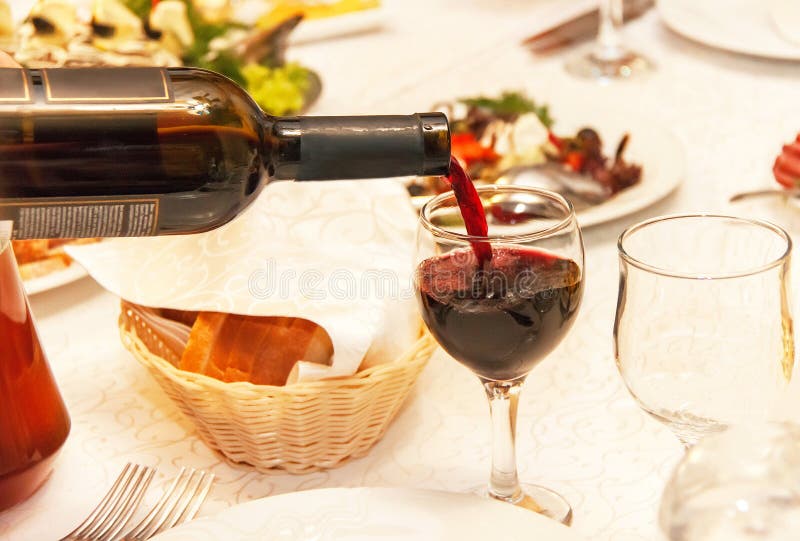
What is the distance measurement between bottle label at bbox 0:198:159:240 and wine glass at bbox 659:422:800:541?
480 mm

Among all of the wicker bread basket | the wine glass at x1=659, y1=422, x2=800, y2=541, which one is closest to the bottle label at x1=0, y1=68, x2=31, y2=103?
the wicker bread basket

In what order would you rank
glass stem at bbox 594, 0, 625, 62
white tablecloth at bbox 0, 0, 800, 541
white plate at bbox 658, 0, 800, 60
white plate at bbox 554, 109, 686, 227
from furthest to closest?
glass stem at bbox 594, 0, 625, 62, white plate at bbox 658, 0, 800, 60, white plate at bbox 554, 109, 686, 227, white tablecloth at bbox 0, 0, 800, 541

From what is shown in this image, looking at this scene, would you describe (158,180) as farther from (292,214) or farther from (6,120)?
(292,214)

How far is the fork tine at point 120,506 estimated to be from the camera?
36.2 inches

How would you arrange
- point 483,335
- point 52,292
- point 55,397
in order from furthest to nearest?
point 52,292 < point 55,397 < point 483,335

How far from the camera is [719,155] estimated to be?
1710 mm

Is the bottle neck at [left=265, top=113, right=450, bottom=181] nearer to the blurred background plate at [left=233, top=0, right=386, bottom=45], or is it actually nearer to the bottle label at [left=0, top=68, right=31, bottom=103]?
the bottle label at [left=0, top=68, right=31, bottom=103]

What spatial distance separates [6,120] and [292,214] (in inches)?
17.2

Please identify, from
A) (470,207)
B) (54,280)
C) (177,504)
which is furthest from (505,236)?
(54,280)

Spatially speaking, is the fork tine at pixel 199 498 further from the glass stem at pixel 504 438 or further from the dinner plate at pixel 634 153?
the dinner plate at pixel 634 153

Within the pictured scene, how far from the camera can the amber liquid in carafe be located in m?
0.93

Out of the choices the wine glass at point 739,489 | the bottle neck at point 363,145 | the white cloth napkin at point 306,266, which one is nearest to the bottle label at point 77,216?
the bottle neck at point 363,145

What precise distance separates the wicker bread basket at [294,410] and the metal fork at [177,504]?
0.04 meters

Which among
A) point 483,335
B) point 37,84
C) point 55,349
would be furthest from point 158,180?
point 55,349
